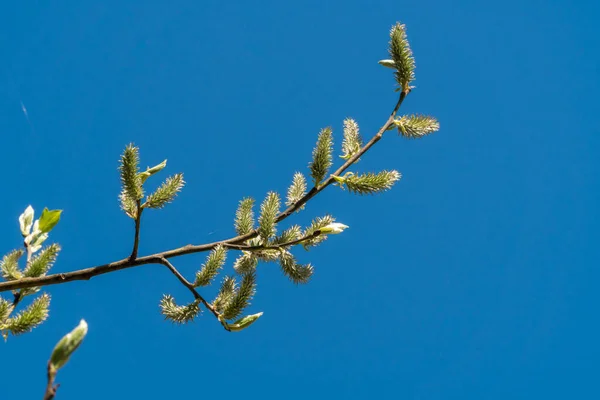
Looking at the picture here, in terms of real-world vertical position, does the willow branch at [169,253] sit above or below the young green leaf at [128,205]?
below

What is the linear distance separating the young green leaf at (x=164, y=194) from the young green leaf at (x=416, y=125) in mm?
754

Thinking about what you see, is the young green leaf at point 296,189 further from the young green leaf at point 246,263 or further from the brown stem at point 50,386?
the brown stem at point 50,386

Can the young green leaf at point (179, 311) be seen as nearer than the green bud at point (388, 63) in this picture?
Yes

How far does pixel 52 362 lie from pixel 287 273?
3.64ft

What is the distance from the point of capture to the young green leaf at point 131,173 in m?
1.71

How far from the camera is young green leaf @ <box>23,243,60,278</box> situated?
6.49 feet

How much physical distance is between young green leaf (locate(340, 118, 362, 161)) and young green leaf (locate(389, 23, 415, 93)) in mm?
224

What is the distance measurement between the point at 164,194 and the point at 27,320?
0.56 metres

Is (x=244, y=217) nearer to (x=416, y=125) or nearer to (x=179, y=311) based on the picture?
(x=179, y=311)

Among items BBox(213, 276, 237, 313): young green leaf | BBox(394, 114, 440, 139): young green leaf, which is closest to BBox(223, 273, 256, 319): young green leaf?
BBox(213, 276, 237, 313): young green leaf

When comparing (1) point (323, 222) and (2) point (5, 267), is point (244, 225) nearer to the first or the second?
(1) point (323, 222)

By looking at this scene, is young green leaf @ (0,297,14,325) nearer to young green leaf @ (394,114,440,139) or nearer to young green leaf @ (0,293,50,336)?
young green leaf @ (0,293,50,336)

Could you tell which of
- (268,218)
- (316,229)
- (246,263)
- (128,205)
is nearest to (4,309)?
(128,205)

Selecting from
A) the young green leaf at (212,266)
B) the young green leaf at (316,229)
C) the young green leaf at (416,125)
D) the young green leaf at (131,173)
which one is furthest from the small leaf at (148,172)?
the young green leaf at (416,125)
